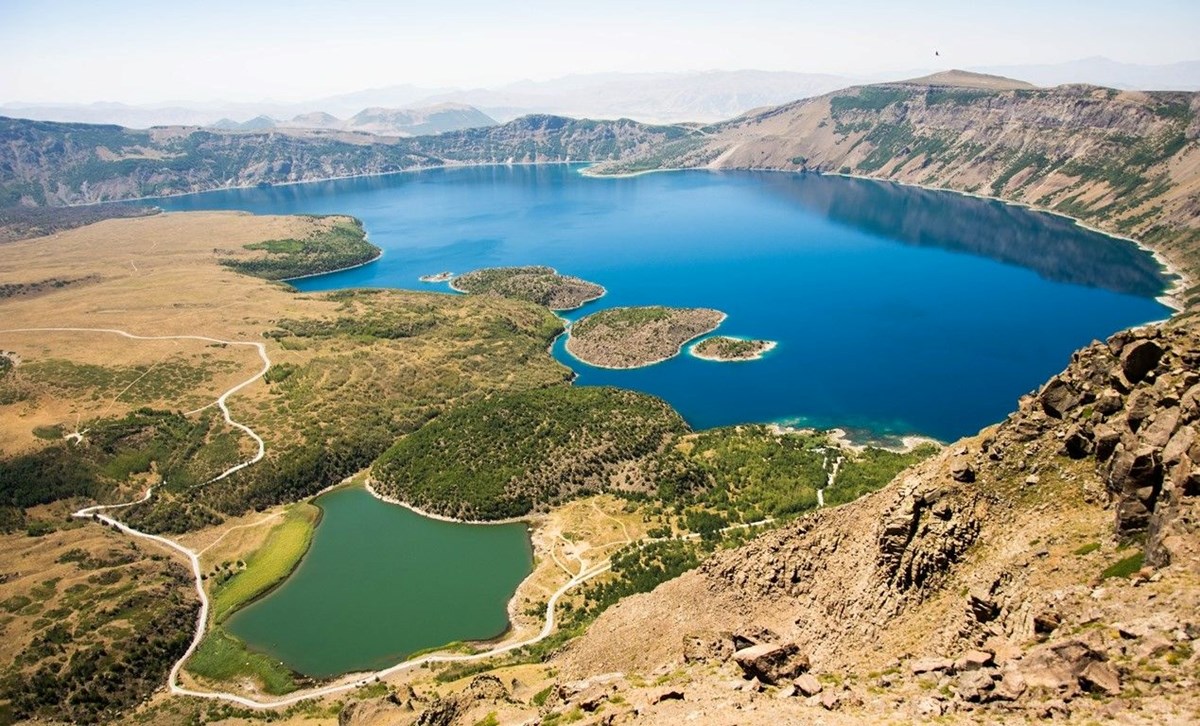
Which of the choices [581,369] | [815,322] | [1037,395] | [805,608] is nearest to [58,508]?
[581,369]

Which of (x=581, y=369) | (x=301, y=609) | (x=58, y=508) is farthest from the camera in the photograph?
(x=581, y=369)

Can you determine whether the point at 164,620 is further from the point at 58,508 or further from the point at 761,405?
the point at 761,405

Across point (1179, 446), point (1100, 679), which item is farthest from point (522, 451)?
point (1100, 679)

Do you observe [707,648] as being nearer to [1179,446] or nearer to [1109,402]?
[1179,446]

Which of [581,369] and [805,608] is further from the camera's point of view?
[581,369]

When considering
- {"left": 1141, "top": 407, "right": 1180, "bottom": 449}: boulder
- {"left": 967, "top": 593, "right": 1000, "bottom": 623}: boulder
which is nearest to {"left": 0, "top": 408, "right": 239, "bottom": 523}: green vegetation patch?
{"left": 967, "top": 593, "right": 1000, "bottom": 623}: boulder

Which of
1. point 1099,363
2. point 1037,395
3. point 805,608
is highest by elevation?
point 1099,363
